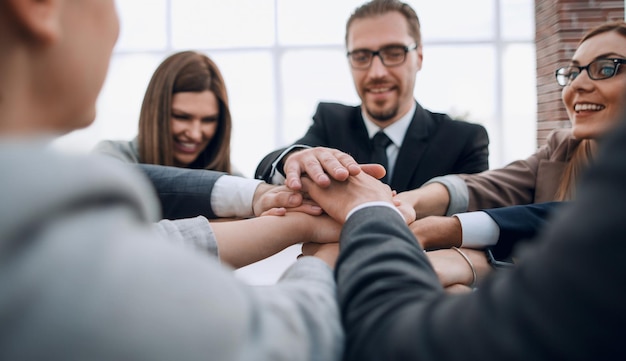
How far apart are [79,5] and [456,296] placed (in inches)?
18.9

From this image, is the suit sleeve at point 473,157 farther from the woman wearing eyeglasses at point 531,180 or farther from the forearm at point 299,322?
the forearm at point 299,322

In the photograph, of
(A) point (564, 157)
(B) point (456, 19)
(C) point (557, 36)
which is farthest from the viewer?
(B) point (456, 19)

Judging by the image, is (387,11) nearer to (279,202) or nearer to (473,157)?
(473,157)

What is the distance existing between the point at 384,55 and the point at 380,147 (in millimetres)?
615

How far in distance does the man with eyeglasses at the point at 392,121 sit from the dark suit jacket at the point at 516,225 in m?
1.09

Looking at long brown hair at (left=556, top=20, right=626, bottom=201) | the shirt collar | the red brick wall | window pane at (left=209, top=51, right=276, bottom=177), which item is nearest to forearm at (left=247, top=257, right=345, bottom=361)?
long brown hair at (left=556, top=20, right=626, bottom=201)

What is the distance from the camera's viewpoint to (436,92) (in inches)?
305

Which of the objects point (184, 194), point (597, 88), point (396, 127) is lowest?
point (184, 194)

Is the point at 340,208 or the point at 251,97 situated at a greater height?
the point at 251,97

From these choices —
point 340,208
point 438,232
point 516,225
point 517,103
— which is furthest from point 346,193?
point 517,103

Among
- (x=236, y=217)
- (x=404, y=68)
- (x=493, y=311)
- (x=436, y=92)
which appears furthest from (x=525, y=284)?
(x=436, y=92)

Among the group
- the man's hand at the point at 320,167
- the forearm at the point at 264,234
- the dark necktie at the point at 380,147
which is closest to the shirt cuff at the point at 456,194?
the man's hand at the point at 320,167

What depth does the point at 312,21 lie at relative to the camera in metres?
7.89

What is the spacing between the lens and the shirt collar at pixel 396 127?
109 inches
